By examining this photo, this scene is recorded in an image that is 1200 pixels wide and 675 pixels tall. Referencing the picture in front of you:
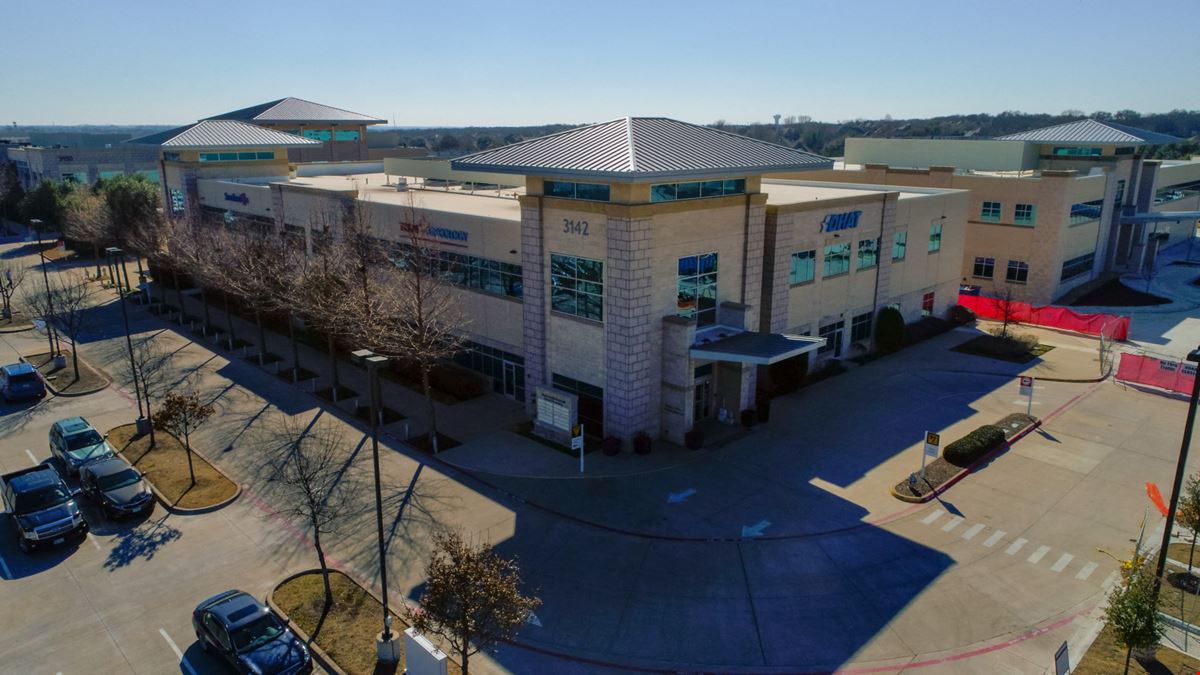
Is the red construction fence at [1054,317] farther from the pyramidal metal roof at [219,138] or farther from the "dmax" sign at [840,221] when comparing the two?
the pyramidal metal roof at [219,138]

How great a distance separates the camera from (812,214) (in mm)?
35625

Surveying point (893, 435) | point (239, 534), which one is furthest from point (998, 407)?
point (239, 534)

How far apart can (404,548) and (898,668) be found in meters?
13.3

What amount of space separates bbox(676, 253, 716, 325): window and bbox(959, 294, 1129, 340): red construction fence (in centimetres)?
Answer: 2110

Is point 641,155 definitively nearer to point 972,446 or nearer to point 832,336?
point 972,446

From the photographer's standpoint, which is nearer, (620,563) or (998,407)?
(620,563)

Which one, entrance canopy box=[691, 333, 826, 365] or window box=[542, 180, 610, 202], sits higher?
window box=[542, 180, 610, 202]

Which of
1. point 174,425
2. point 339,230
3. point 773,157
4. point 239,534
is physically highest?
point 773,157

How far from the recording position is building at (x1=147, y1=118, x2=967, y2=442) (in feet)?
92.1

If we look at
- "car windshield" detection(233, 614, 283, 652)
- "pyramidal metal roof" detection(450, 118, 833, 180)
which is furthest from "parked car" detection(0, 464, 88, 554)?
"pyramidal metal roof" detection(450, 118, 833, 180)

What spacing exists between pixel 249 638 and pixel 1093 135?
2568 inches

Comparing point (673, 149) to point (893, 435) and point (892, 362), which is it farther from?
point (892, 362)

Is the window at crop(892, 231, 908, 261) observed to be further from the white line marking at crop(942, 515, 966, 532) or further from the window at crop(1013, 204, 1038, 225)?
the white line marking at crop(942, 515, 966, 532)

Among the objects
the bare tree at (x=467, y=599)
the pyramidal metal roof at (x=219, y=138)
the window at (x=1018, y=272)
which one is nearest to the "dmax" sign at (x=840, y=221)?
the window at (x=1018, y=272)
